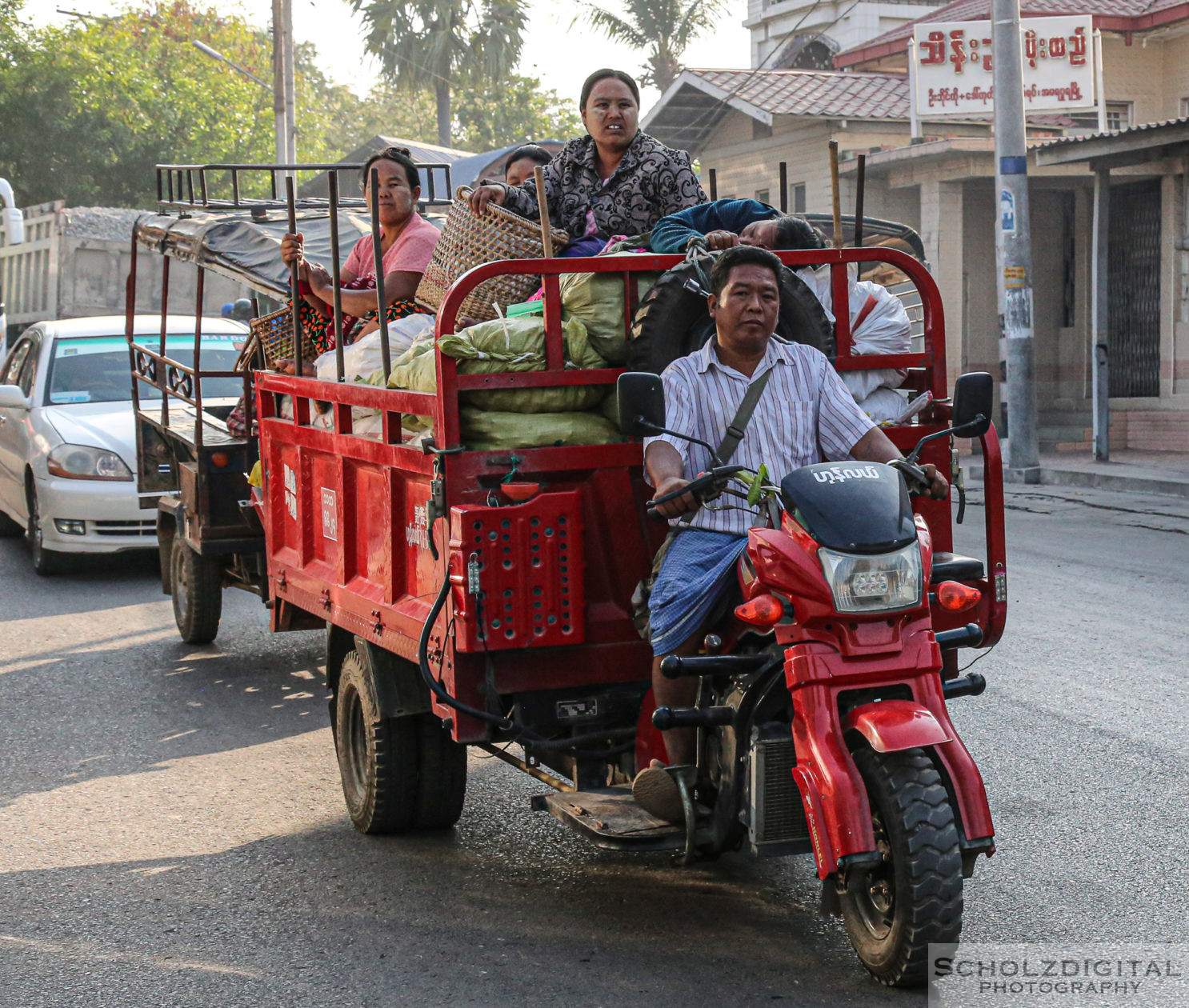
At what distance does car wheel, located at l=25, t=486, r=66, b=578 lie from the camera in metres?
11.1

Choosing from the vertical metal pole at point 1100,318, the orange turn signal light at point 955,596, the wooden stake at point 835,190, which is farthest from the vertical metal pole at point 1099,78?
the orange turn signal light at point 955,596

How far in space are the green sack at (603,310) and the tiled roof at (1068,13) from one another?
20215 mm

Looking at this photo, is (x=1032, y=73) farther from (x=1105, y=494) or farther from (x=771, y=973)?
(x=771, y=973)

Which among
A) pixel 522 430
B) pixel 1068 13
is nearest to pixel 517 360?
pixel 522 430

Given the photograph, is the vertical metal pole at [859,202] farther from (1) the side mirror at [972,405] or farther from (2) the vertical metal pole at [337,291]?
(2) the vertical metal pole at [337,291]

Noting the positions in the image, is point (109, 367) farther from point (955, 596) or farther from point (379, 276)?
point (955, 596)

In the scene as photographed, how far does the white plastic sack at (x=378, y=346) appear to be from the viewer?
5.52 m

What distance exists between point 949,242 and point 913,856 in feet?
65.3

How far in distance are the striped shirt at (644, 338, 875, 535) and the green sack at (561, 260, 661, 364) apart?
0.81 feet

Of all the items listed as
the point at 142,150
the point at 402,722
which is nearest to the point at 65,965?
the point at 402,722

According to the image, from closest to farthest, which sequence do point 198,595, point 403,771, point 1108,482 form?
1. point 403,771
2. point 198,595
3. point 1108,482

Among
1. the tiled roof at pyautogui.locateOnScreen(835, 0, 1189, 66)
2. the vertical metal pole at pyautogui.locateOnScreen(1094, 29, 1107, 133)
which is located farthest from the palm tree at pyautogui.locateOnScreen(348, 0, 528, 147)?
the vertical metal pole at pyautogui.locateOnScreen(1094, 29, 1107, 133)

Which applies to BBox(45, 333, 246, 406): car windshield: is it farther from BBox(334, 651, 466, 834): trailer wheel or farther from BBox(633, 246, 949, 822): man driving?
BBox(633, 246, 949, 822): man driving

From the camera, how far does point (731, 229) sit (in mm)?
5105
